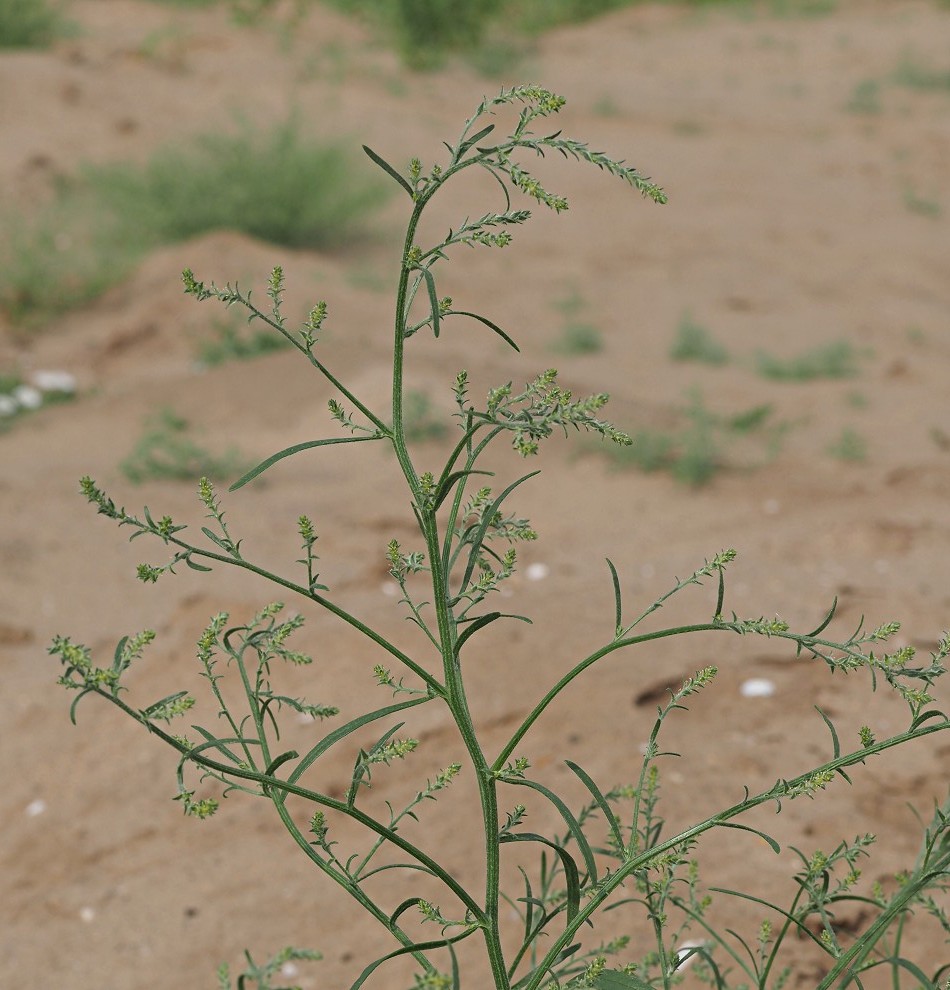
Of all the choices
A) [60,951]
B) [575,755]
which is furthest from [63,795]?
[575,755]

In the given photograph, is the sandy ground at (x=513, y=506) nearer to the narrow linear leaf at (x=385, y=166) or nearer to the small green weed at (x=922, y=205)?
the small green weed at (x=922, y=205)

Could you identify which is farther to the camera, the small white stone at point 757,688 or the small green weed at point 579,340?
the small green weed at point 579,340

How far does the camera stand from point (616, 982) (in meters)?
1.19

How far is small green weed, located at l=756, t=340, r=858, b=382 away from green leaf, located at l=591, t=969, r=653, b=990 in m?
5.08

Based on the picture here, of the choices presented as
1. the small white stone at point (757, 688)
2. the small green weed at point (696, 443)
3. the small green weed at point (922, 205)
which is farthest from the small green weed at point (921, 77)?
the small white stone at point (757, 688)

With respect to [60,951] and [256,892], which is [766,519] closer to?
[256,892]

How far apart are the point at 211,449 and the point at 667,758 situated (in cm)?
308

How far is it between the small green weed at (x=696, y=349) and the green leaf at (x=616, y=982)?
17.4 ft

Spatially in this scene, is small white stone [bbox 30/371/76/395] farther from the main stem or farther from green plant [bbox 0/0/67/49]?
green plant [bbox 0/0/67/49]

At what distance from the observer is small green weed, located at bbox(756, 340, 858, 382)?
237 inches

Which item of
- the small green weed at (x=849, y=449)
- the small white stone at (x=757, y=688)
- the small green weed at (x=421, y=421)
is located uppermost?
the small white stone at (x=757, y=688)

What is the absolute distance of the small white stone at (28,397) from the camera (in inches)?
231

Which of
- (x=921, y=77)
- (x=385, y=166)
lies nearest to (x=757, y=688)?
(x=385, y=166)

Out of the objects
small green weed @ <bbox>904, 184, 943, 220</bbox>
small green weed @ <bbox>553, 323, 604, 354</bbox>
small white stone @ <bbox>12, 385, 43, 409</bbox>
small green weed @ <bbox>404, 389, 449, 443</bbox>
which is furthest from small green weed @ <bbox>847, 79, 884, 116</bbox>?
small white stone @ <bbox>12, 385, 43, 409</bbox>
